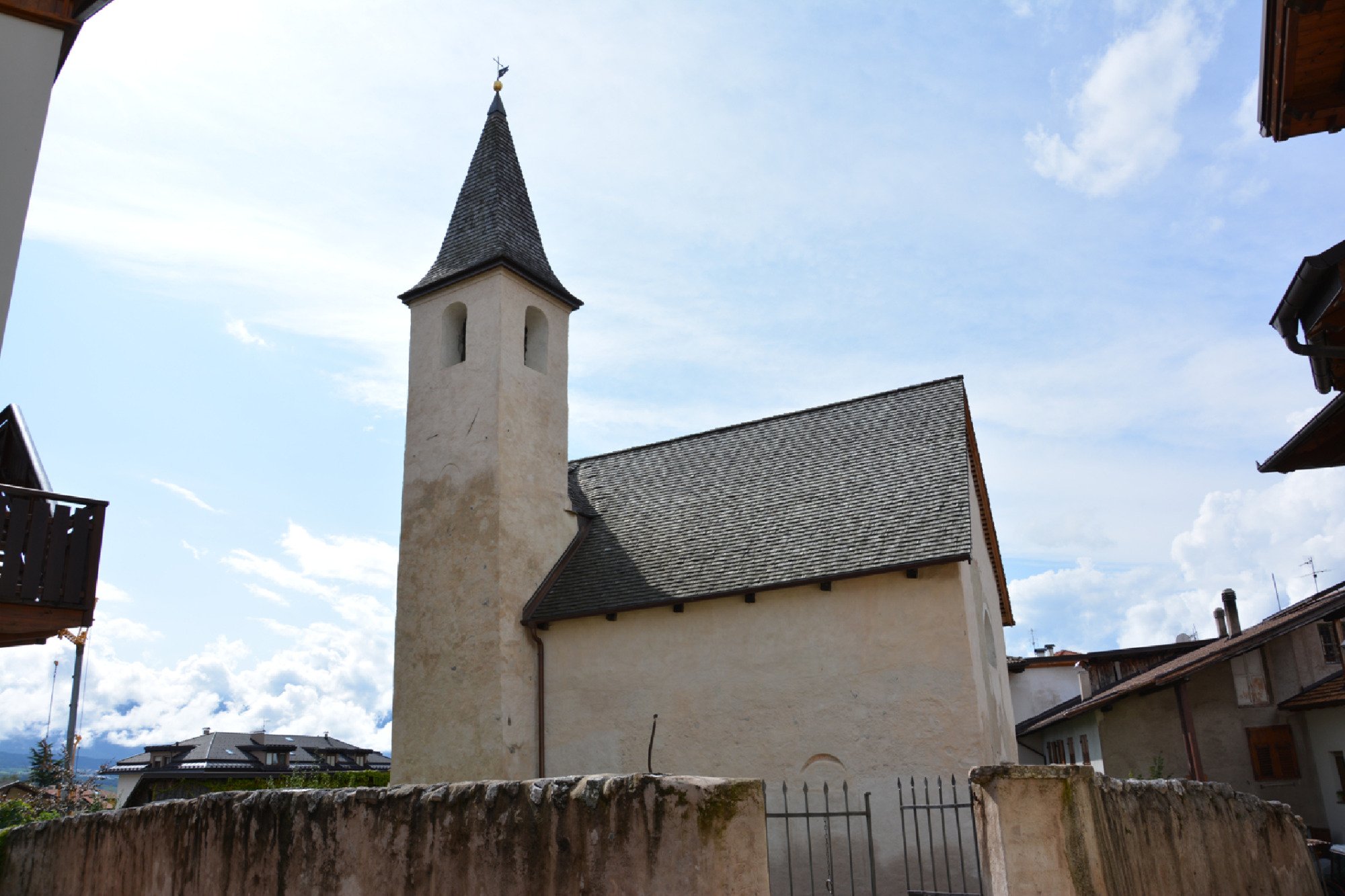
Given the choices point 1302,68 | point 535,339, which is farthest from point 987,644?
point 1302,68

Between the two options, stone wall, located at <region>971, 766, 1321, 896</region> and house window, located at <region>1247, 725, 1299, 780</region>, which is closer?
stone wall, located at <region>971, 766, 1321, 896</region>

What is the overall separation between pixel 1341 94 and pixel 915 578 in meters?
9.68

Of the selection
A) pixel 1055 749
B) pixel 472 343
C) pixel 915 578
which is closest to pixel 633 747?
pixel 915 578

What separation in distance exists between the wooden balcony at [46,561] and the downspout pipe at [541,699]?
8960mm

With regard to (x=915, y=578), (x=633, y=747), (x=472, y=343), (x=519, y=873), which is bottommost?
(x=519, y=873)

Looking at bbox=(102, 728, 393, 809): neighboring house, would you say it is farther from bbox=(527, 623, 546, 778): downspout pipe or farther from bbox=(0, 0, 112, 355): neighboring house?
bbox=(0, 0, 112, 355): neighboring house

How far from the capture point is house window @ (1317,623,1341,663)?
21.0 metres

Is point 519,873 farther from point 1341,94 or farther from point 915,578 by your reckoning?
point 915,578

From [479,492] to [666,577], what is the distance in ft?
13.1

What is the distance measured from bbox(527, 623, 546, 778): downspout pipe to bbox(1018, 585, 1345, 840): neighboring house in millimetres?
11899

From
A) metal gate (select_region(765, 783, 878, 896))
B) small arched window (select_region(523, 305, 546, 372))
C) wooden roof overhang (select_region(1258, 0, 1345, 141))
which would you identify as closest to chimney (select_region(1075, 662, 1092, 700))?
metal gate (select_region(765, 783, 878, 896))

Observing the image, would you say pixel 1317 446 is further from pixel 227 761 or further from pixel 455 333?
pixel 227 761

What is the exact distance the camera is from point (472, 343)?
66.7 ft

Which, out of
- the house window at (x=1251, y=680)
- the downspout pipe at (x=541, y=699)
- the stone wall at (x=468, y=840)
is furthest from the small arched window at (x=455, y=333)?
the house window at (x=1251, y=680)
